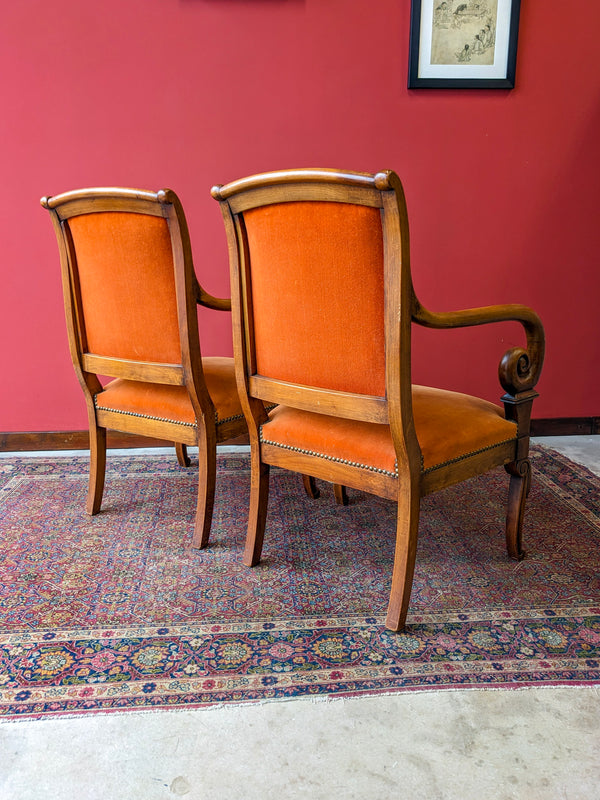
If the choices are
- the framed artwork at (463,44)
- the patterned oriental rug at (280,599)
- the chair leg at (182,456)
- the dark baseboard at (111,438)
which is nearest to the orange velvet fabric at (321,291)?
the patterned oriental rug at (280,599)

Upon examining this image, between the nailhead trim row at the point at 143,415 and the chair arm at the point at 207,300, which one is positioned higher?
the chair arm at the point at 207,300

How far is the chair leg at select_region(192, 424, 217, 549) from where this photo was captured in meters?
2.05

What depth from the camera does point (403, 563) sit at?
161cm

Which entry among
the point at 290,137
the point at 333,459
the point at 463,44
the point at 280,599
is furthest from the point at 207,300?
the point at 463,44

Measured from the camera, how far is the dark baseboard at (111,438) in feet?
10.2

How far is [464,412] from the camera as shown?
5.74ft

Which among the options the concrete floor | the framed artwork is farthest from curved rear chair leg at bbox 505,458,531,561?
the framed artwork

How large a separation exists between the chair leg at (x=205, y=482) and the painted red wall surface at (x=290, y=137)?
3.69ft

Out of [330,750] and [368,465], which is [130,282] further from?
[330,750]

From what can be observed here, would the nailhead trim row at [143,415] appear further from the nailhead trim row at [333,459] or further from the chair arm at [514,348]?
the chair arm at [514,348]

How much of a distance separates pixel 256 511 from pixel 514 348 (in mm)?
874

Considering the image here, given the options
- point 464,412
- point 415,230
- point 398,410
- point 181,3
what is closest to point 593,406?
point 415,230

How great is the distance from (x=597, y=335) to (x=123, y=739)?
282 cm

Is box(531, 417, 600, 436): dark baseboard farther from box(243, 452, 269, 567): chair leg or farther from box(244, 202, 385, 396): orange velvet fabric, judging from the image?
box(244, 202, 385, 396): orange velvet fabric
